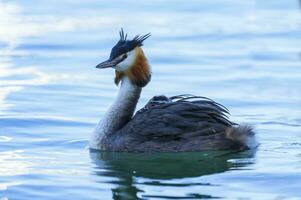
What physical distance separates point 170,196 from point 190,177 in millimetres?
920

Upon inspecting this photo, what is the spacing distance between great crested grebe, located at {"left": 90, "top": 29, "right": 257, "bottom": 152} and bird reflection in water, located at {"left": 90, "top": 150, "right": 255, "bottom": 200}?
Result: 0.10 m

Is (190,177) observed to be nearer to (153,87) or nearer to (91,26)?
(153,87)

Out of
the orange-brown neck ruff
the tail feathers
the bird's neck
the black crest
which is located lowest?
the tail feathers

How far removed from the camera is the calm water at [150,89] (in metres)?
11.4

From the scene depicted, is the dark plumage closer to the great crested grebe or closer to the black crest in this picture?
the great crested grebe

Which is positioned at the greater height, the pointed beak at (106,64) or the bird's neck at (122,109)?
the pointed beak at (106,64)

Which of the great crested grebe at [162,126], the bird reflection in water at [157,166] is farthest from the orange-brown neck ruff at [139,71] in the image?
the bird reflection in water at [157,166]

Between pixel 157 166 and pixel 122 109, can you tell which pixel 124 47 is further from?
pixel 157 166

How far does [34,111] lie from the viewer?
14961 millimetres

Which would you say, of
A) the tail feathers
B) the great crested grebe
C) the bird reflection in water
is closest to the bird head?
the great crested grebe

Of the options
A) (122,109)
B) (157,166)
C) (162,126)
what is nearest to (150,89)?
(122,109)

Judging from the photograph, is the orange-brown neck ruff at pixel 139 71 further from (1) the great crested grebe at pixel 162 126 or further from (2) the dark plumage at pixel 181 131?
(2) the dark plumage at pixel 181 131

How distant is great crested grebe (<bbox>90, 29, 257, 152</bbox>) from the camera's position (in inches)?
502

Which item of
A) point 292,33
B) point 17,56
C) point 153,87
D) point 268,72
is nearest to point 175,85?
point 153,87
